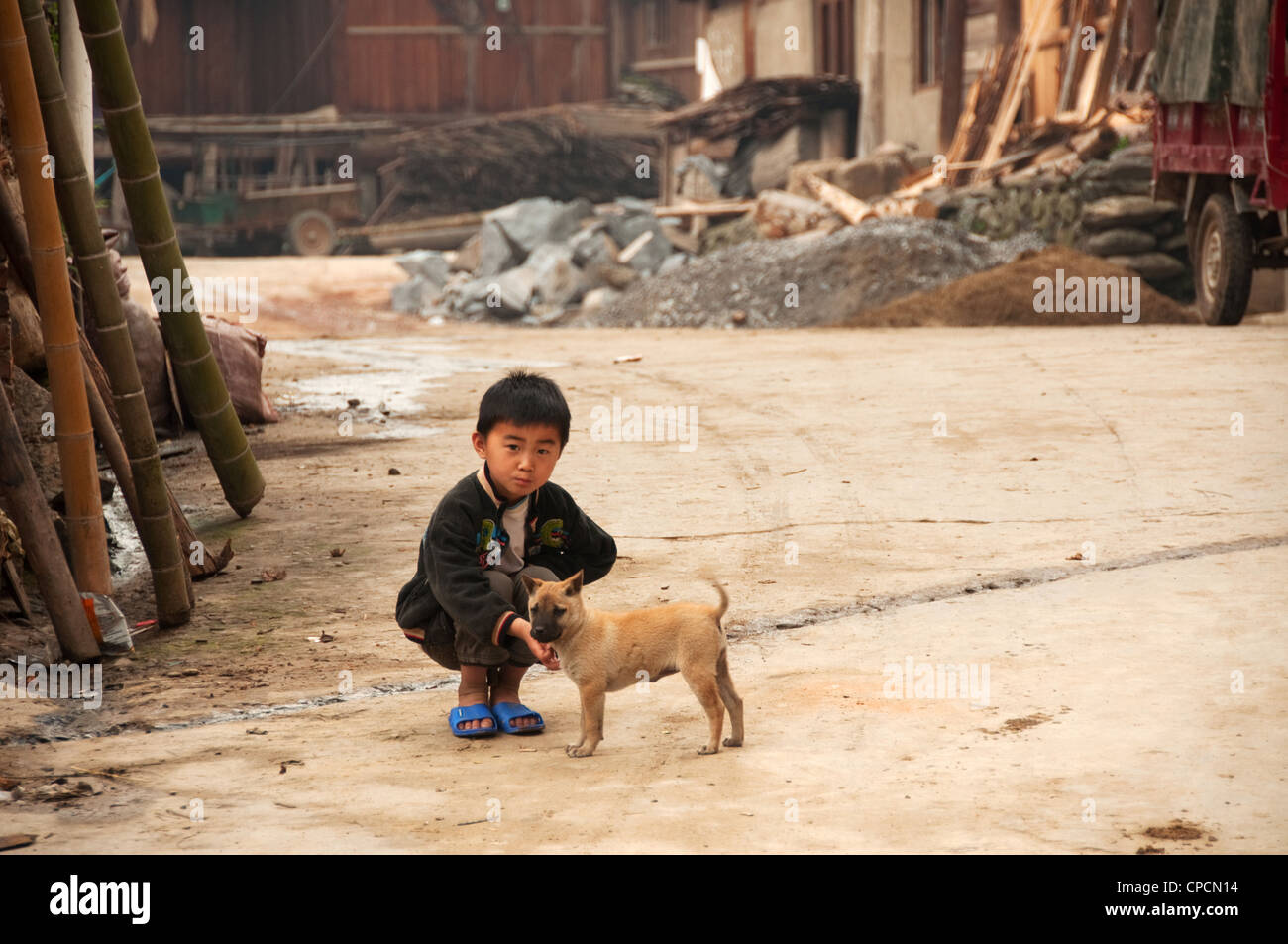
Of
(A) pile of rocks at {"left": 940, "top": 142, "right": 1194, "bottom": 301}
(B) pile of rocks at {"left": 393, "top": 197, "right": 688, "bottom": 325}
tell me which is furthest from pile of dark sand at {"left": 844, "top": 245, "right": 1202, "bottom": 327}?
(B) pile of rocks at {"left": 393, "top": 197, "right": 688, "bottom": 325}

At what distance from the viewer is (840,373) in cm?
976

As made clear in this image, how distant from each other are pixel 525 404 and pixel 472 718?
30.9 inches

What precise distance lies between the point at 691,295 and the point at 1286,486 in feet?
34.7

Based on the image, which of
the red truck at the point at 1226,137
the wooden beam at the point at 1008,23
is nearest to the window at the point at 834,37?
the wooden beam at the point at 1008,23

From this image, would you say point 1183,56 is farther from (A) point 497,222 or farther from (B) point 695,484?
(A) point 497,222

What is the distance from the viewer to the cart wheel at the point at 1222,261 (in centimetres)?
1102

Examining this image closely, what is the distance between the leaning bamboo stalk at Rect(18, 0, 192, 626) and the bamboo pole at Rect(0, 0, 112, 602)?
19 cm

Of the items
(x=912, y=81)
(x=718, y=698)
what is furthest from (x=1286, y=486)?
(x=912, y=81)

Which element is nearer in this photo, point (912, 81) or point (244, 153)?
→ point (912, 81)

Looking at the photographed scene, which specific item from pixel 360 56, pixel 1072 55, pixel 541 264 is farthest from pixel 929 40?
pixel 360 56

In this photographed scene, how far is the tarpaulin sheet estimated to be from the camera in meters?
9.86

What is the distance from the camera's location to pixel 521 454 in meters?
3.50

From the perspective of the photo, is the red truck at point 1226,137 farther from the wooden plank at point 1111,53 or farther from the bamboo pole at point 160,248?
the bamboo pole at point 160,248

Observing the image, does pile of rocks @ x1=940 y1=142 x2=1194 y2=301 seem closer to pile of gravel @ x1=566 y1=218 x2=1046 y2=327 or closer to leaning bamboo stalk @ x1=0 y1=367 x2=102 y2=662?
pile of gravel @ x1=566 y1=218 x2=1046 y2=327
